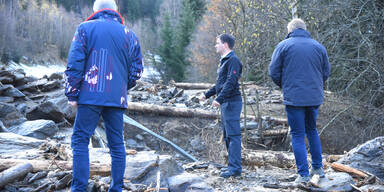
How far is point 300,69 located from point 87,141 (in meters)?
2.74

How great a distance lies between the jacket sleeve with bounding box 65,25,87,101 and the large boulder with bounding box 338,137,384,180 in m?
3.99

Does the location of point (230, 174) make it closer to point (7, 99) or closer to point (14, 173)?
point (14, 173)

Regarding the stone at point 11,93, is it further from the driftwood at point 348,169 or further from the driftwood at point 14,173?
the driftwood at point 348,169

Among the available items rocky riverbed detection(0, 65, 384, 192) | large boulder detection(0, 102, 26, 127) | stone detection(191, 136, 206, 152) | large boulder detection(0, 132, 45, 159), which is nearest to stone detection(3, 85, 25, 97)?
rocky riverbed detection(0, 65, 384, 192)

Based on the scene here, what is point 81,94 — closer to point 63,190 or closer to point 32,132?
→ point 63,190

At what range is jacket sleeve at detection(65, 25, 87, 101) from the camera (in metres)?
3.29

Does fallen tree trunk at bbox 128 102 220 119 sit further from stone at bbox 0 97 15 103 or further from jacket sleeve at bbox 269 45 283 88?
jacket sleeve at bbox 269 45 283 88

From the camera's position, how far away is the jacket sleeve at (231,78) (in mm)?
5031

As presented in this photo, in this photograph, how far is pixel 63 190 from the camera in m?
3.74

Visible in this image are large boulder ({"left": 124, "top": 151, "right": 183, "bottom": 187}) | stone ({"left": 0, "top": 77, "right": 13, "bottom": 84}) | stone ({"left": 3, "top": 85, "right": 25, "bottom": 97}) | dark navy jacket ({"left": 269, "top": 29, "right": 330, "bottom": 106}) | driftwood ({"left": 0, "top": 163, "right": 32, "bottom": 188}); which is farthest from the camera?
stone ({"left": 0, "top": 77, "right": 13, "bottom": 84})

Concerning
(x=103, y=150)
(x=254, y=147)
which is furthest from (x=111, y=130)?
(x=254, y=147)

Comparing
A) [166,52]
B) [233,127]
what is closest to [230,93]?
[233,127]

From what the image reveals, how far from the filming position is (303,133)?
15.1ft

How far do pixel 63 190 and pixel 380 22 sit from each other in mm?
9776
